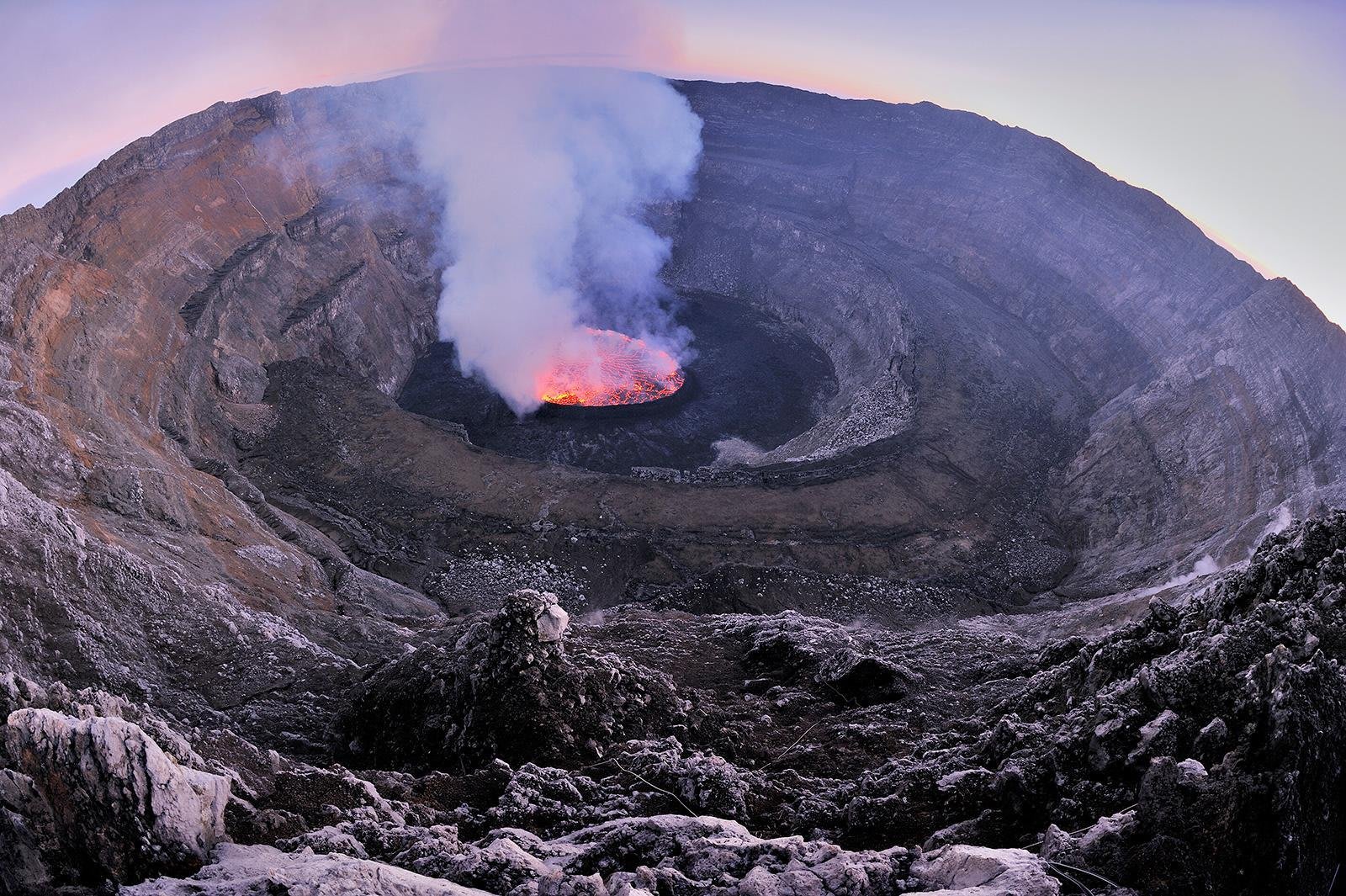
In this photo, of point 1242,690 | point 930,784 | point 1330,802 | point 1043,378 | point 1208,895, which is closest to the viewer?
point 1208,895

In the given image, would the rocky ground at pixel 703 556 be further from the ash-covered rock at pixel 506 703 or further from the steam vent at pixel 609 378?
the steam vent at pixel 609 378

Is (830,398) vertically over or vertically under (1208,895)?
over

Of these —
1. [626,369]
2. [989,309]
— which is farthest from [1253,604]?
[989,309]

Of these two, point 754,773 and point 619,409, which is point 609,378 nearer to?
point 619,409

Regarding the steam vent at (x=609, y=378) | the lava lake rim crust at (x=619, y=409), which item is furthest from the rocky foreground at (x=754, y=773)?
the steam vent at (x=609, y=378)

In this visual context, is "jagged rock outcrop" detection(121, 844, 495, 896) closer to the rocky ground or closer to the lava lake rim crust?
the rocky ground

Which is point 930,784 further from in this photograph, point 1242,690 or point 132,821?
point 132,821
